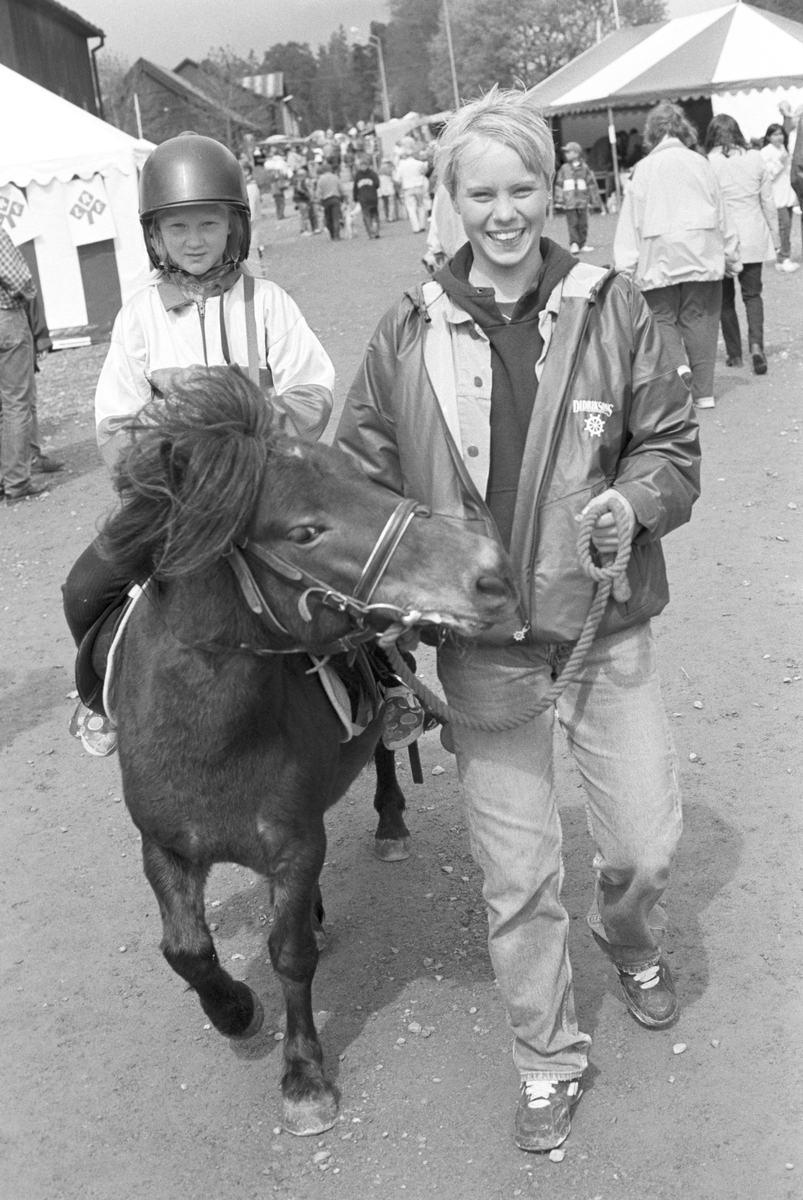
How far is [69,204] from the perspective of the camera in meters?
18.8

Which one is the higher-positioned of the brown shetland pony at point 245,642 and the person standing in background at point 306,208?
the person standing in background at point 306,208

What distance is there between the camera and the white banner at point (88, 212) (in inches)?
734

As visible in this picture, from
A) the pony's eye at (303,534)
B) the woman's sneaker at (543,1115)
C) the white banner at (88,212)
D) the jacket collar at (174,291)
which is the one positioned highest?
the white banner at (88,212)

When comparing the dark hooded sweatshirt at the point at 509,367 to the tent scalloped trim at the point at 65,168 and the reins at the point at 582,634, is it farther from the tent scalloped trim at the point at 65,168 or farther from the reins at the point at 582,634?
the tent scalloped trim at the point at 65,168

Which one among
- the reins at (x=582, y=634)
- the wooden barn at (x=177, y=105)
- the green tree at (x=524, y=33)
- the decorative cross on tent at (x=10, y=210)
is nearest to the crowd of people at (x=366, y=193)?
the decorative cross on tent at (x=10, y=210)

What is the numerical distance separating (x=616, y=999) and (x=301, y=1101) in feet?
3.37

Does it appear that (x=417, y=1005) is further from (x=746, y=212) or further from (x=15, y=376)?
(x=746, y=212)

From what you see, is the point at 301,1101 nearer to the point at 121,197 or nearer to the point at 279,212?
the point at 121,197

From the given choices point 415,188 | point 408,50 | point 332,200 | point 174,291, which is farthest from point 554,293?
point 408,50

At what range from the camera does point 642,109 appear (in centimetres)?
4197

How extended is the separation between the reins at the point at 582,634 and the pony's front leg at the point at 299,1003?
603mm

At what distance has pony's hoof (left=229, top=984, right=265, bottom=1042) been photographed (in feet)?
12.5

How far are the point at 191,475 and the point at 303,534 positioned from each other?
0.92ft

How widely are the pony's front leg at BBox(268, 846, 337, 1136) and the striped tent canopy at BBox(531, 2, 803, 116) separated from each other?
2543cm
